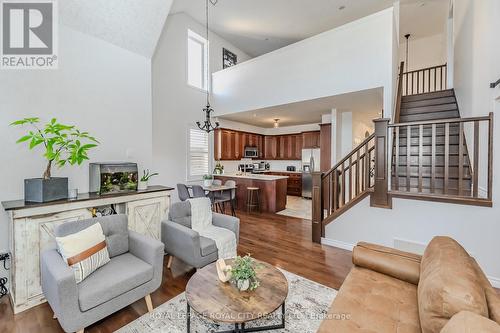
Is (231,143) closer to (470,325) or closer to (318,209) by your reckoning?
(318,209)

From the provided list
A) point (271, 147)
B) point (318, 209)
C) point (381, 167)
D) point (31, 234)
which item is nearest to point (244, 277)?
point (31, 234)

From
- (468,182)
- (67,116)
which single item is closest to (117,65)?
(67,116)

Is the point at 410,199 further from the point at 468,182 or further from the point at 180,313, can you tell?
the point at 180,313

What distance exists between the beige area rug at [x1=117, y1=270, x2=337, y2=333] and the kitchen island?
11.6 feet

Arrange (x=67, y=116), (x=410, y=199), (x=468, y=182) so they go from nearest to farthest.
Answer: (x=67, y=116) < (x=410, y=199) < (x=468, y=182)

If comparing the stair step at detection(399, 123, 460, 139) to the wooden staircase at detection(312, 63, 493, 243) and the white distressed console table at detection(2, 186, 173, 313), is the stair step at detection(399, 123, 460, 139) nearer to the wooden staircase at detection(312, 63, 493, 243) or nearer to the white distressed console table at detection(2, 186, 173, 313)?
the wooden staircase at detection(312, 63, 493, 243)

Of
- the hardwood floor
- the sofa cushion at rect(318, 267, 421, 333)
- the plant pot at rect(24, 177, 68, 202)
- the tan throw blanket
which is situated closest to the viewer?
the sofa cushion at rect(318, 267, 421, 333)

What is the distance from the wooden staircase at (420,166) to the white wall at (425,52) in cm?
237

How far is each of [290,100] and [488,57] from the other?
3.18 meters

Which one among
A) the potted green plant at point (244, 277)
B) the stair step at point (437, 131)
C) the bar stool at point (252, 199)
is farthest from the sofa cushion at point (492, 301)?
the bar stool at point (252, 199)

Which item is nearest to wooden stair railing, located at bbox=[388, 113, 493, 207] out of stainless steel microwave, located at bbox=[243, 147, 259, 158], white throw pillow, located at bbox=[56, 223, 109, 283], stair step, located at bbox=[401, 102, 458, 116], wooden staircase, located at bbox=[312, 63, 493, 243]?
wooden staircase, located at bbox=[312, 63, 493, 243]

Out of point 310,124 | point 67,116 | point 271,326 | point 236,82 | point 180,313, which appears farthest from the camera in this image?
point 310,124

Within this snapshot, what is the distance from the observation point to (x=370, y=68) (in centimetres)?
412

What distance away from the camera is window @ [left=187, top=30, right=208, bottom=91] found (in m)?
6.16
